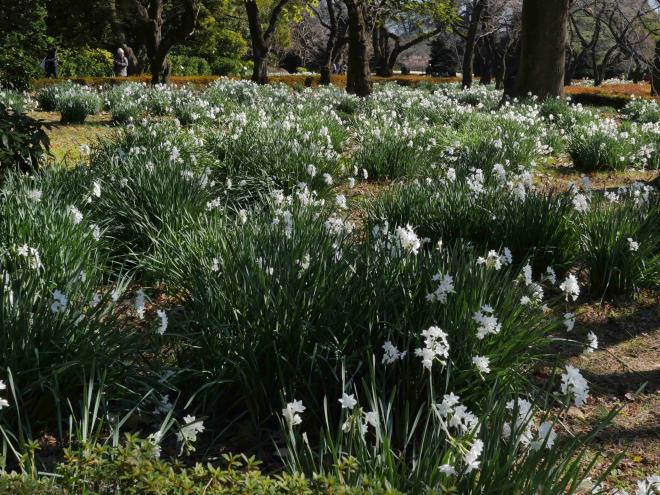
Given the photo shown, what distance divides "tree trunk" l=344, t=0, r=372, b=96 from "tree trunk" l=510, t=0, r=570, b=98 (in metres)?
4.16

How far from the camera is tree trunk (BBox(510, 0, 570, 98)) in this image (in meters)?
12.9

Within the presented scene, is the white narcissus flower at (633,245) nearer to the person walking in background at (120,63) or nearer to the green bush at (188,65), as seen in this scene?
the person walking in background at (120,63)

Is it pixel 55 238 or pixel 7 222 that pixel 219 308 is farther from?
pixel 7 222

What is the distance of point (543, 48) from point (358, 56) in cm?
506

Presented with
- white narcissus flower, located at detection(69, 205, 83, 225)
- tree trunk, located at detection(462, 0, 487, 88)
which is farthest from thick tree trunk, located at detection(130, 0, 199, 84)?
white narcissus flower, located at detection(69, 205, 83, 225)

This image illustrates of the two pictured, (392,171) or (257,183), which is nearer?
(257,183)

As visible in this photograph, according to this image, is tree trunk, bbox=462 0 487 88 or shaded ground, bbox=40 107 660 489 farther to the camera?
tree trunk, bbox=462 0 487 88

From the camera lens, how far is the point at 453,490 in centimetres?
Result: 170

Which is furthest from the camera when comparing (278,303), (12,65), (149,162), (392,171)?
(392,171)

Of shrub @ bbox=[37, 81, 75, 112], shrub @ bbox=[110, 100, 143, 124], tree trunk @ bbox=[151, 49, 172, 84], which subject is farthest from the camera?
tree trunk @ bbox=[151, 49, 172, 84]

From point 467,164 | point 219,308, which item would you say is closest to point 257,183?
point 467,164

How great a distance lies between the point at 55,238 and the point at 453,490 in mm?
2753

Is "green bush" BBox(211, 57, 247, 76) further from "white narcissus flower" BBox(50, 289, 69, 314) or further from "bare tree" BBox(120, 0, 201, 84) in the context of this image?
"white narcissus flower" BBox(50, 289, 69, 314)

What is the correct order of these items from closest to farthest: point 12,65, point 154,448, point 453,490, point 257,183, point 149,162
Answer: point 453,490, point 154,448, point 149,162, point 257,183, point 12,65
